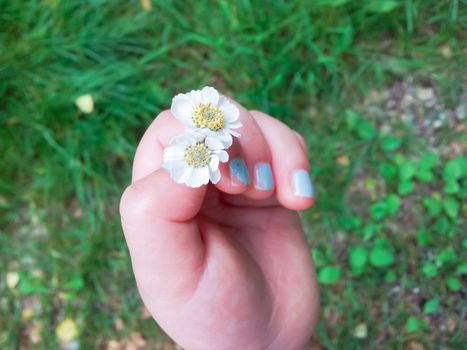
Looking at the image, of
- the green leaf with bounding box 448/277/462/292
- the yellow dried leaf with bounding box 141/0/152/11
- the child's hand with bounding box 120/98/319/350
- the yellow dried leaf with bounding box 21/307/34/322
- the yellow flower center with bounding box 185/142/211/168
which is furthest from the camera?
the yellow dried leaf with bounding box 141/0/152/11

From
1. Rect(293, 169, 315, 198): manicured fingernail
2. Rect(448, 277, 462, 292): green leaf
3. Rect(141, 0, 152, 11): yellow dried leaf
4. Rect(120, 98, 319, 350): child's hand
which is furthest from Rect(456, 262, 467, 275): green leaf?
Rect(141, 0, 152, 11): yellow dried leaf

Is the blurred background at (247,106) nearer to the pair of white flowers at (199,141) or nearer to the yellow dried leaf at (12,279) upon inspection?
the yellow dried leaf at (12,279)

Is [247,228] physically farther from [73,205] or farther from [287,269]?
[73,205]

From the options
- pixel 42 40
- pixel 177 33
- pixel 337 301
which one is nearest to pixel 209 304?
pixel 337 301

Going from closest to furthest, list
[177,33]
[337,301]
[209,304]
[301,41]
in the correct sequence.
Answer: [209,304] < [337,301] < [301,41] < [177,33]

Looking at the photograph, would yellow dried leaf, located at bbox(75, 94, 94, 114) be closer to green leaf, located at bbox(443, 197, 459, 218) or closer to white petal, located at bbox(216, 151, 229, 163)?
white petal, located at bbox(216, 151, 229, 163)

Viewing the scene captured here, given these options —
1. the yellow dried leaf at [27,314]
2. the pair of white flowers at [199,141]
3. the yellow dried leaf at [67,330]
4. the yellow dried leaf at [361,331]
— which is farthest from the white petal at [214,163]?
the yellow dried leaf at [27,314]

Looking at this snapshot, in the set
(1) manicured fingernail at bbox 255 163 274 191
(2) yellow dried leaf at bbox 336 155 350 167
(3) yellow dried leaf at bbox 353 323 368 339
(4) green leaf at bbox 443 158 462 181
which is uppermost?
(1) manicured fingernail at bbox 255 163 274 191
